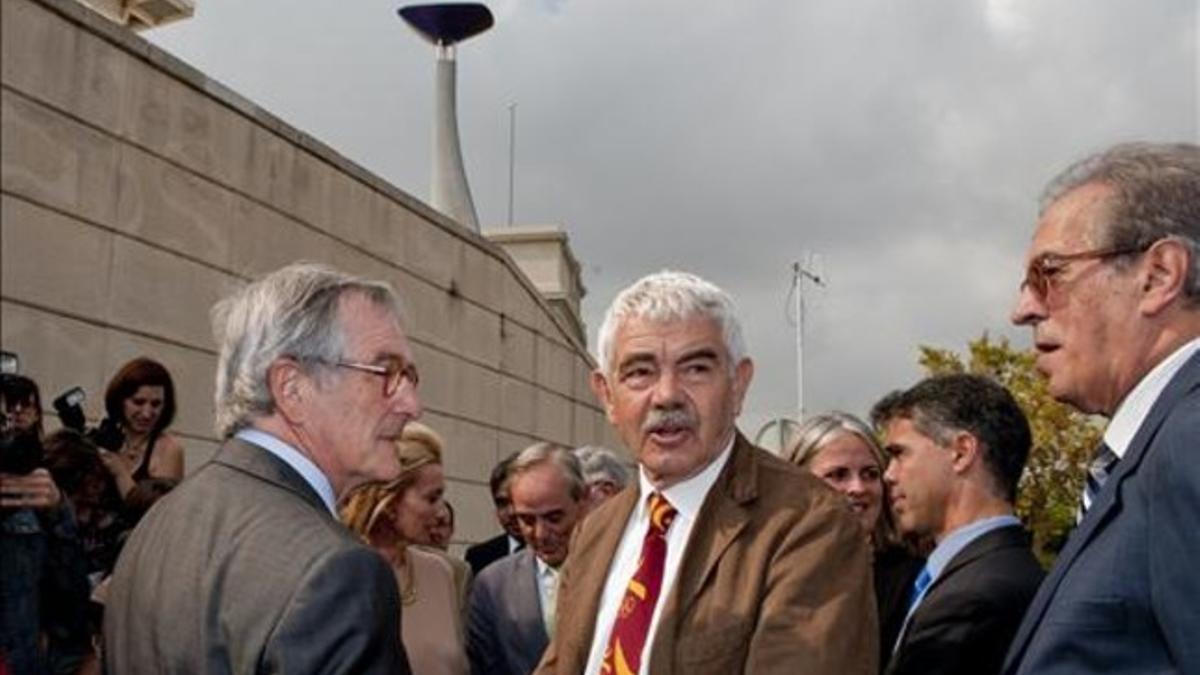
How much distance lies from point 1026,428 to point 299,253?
648cm

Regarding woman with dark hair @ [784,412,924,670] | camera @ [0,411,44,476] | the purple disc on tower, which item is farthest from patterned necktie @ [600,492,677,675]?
the purple disc on tower

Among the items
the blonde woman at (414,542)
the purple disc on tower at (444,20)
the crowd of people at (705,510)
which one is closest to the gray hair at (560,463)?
the blonde woman at (414,542)

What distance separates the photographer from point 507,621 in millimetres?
4641

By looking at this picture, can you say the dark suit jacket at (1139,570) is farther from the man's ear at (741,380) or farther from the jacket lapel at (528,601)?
the jacket lapel at (528,601)

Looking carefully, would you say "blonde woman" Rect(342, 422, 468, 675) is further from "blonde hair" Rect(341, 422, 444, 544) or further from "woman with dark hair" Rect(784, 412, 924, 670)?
"woman with dark hair" Rect(784, 412, 924, 670)

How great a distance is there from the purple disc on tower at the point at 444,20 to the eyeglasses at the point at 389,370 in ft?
63.5

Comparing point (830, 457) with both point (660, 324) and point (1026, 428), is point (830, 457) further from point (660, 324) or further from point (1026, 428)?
point (660, 324)

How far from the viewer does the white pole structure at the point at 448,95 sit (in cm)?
1973

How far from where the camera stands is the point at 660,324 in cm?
293

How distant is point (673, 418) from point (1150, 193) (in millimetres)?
1065

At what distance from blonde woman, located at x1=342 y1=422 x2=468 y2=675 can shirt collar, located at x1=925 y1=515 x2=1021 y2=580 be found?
1469mm

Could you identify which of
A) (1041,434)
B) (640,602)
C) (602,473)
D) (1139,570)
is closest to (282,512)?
(640,602)

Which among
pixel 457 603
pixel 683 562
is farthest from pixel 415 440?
pixel 683 562

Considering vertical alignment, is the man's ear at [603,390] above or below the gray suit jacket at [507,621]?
above
